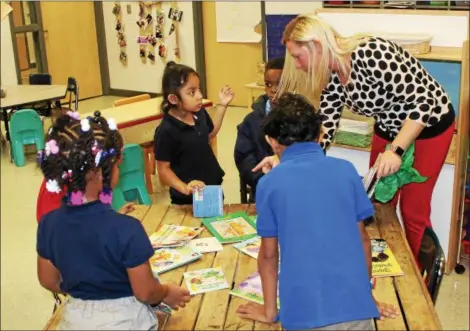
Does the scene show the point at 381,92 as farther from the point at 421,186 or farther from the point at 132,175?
the point at 132,175

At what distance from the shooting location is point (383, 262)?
2092 millimetres

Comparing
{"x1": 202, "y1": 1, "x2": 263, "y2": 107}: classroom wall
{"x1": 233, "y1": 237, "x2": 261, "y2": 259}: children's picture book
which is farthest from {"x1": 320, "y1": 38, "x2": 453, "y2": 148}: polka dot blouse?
{"x1": 202, "y1": 1, "x2": 263, "y2": 107}: classroom wall

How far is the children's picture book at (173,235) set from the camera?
2275mm

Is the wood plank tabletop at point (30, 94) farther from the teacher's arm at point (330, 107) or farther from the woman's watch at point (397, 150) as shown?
the woman's watch at point (397, 150)

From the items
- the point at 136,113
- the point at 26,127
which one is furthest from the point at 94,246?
the point at 26,127

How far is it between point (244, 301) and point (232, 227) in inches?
22.1

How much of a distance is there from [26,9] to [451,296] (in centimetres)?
645

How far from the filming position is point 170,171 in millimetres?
2807

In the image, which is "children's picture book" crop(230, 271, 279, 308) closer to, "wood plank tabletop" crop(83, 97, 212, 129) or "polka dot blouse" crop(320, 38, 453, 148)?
"polka dot blouse" crop(320, 38, 453, 148)

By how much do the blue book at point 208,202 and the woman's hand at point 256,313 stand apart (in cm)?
76

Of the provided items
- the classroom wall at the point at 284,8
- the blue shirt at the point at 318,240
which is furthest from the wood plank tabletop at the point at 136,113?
the blue shirt at the point at 318,240

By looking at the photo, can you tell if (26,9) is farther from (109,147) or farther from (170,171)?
(109,147)

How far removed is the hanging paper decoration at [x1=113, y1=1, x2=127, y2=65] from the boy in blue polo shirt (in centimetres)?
706

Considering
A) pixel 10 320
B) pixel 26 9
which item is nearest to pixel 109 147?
pixel 10 320
